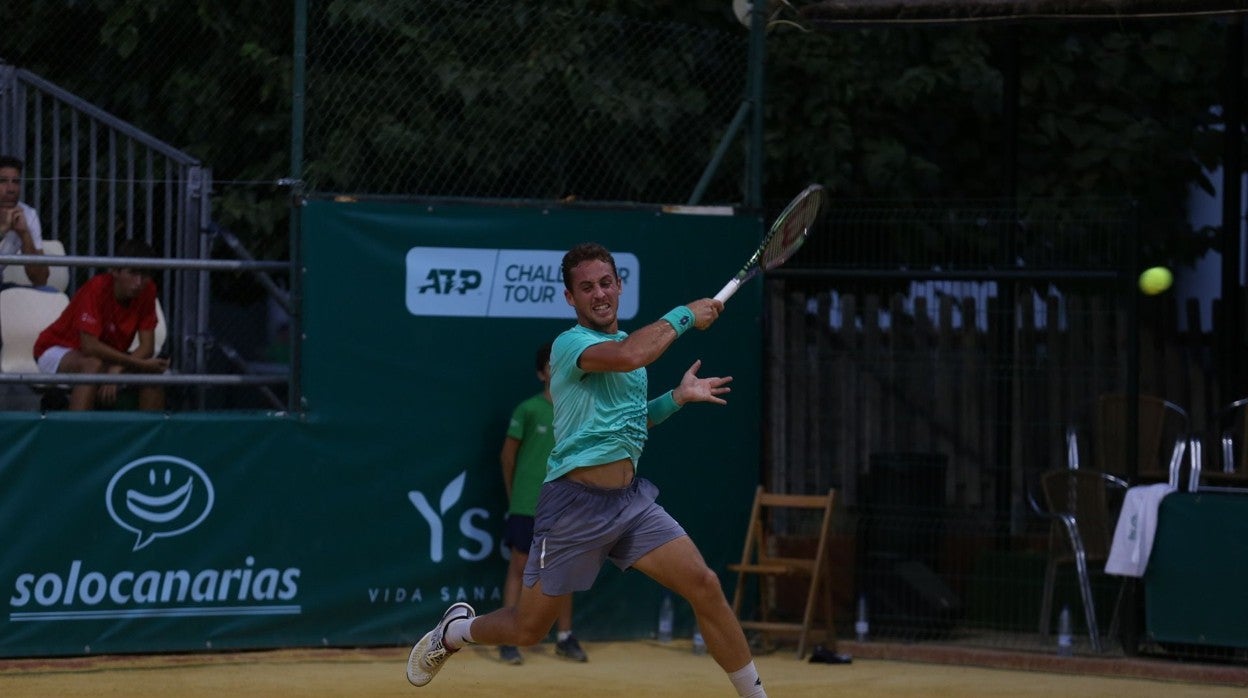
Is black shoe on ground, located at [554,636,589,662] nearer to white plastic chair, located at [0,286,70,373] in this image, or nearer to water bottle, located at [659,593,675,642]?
water bottle, located at [659,593,675,642]

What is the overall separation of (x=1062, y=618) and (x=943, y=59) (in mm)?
4470

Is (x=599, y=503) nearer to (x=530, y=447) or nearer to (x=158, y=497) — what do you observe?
(x=530, y=447)

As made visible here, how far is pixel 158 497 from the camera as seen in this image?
10.1 meters

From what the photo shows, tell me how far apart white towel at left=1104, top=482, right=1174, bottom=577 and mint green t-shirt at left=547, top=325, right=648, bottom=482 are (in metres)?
3.80

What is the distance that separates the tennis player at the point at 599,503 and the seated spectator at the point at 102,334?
11.3 ft

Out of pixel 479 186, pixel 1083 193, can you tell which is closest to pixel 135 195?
pixel 479 186

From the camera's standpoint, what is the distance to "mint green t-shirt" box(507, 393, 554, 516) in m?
10.6

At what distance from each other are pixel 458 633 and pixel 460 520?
2.70 m

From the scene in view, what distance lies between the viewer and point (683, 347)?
37.4 ft

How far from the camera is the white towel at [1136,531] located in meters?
10.4

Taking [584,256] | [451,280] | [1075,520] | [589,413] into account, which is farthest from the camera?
[1075,520]

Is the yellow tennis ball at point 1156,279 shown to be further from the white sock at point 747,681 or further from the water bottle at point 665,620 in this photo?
the white sock at point 747,681

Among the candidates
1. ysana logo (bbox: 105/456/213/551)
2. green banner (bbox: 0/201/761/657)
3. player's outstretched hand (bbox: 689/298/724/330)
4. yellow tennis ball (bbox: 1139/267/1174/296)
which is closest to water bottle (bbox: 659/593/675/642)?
green banner (bbox: 0/201/761/657)

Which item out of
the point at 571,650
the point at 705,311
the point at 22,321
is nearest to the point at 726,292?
the point at 705,311
